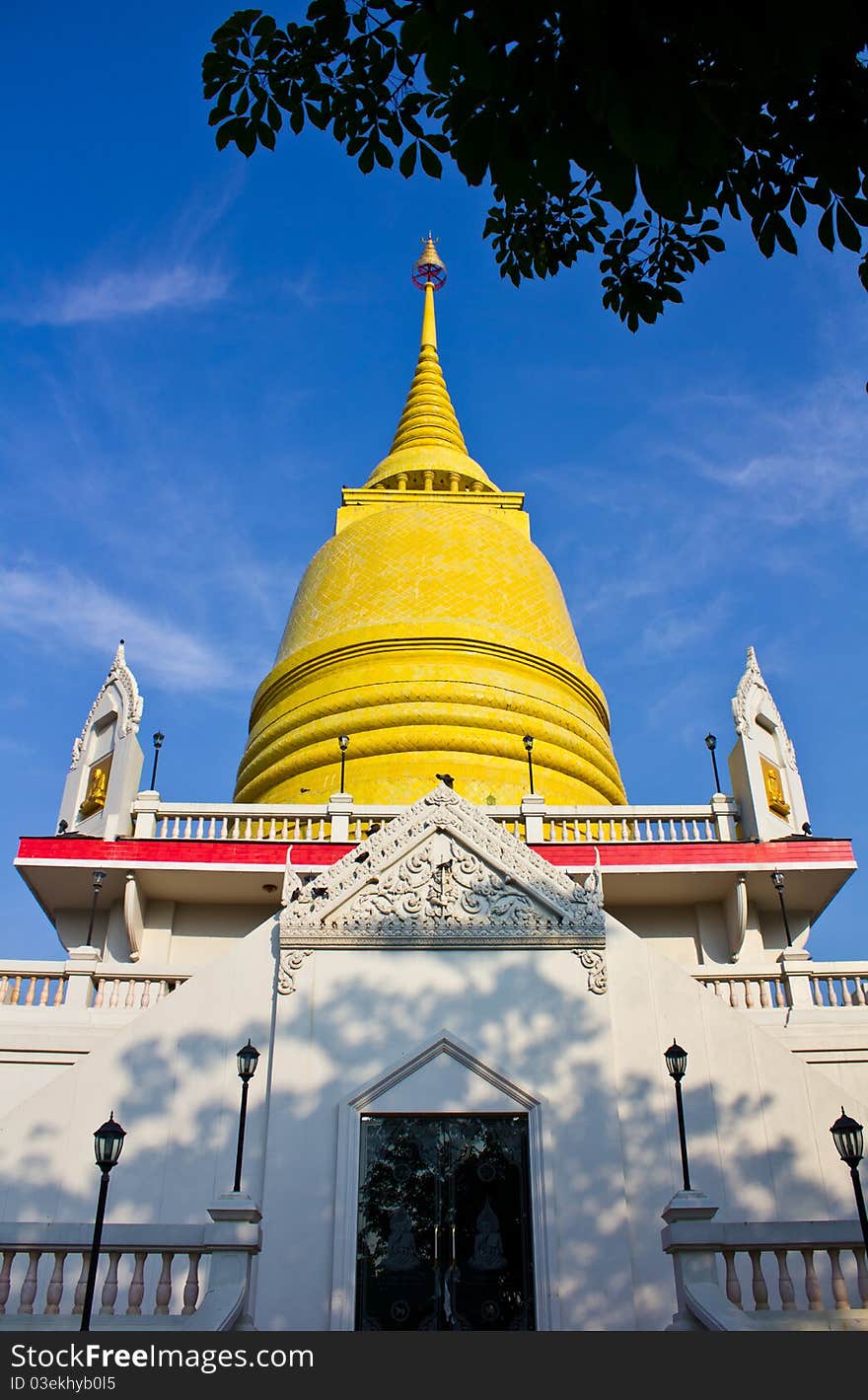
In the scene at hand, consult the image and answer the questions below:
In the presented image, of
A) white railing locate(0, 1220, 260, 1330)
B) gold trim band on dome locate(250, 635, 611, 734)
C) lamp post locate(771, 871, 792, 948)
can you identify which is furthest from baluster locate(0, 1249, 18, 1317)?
gold trim band on dome locate(250, 635, 611, 734)

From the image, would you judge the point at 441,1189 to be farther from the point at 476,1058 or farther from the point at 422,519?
the point at 422,519

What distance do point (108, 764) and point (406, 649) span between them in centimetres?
675

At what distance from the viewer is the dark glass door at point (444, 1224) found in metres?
10.3

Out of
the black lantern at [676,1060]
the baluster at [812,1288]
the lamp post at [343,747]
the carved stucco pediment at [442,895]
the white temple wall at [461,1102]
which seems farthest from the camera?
the lamp post at [343,747]

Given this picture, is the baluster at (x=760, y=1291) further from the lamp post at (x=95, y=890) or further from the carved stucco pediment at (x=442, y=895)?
the lamp post at (x=95, y=890)

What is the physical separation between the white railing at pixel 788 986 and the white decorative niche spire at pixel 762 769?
3.85m

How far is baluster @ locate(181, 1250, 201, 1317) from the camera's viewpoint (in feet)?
28.7

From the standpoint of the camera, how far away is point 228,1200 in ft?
30.1

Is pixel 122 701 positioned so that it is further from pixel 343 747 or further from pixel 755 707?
pixel 755 707

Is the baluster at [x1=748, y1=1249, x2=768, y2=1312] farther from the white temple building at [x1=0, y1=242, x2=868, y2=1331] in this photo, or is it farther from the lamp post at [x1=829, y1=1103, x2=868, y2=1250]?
the lamp post at [x1=829, y1=1103, x2=868, y2=1250]

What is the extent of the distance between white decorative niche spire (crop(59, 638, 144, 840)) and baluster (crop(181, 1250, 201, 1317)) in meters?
10.0

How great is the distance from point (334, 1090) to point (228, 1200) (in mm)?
2263

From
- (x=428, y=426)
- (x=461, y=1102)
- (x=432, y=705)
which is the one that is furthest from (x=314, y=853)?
(x=428, y=426)

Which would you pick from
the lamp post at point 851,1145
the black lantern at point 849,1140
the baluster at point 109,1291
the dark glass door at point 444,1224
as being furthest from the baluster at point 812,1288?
the baluster at point 109,1291
